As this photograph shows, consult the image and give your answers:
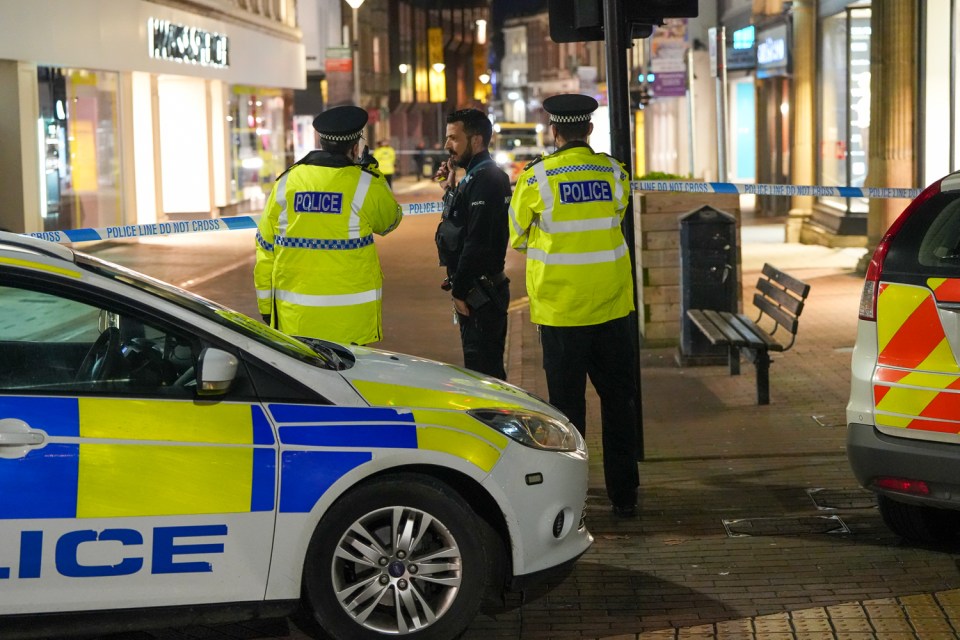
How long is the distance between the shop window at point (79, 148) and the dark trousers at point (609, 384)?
17.0 m

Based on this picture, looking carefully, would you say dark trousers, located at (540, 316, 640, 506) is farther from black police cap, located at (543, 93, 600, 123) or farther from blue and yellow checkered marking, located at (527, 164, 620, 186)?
black police cap, located at (543, 93, 600, 123)

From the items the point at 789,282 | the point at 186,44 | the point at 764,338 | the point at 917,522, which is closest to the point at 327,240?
the point at 917,522

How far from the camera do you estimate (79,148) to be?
77.5 ft

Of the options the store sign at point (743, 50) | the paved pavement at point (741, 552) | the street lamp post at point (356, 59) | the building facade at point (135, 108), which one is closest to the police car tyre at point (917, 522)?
the paved pavement at point (741, 552)

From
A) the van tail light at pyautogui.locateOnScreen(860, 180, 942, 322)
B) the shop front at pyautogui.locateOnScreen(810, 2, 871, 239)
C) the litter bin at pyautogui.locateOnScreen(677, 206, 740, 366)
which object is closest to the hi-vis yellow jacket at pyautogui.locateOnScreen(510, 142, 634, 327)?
the van tail light at pyautogui.locateOnScreen(860, 180, 942, 322)

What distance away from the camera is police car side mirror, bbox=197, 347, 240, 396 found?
452 centimetres

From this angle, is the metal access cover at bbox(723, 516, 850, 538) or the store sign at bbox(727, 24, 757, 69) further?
the store sign at bbox(727, 24, 757, 69)

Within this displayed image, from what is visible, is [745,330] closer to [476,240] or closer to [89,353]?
[476,240]

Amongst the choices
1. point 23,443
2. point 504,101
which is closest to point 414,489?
point 23,443

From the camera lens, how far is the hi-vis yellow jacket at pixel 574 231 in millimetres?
6430

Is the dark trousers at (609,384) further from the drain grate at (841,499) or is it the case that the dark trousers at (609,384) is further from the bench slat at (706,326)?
the bench slat at (706,326)

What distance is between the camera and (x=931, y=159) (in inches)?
652

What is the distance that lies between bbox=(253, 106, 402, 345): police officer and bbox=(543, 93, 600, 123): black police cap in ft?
2.87

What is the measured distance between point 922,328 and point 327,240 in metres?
2.68
